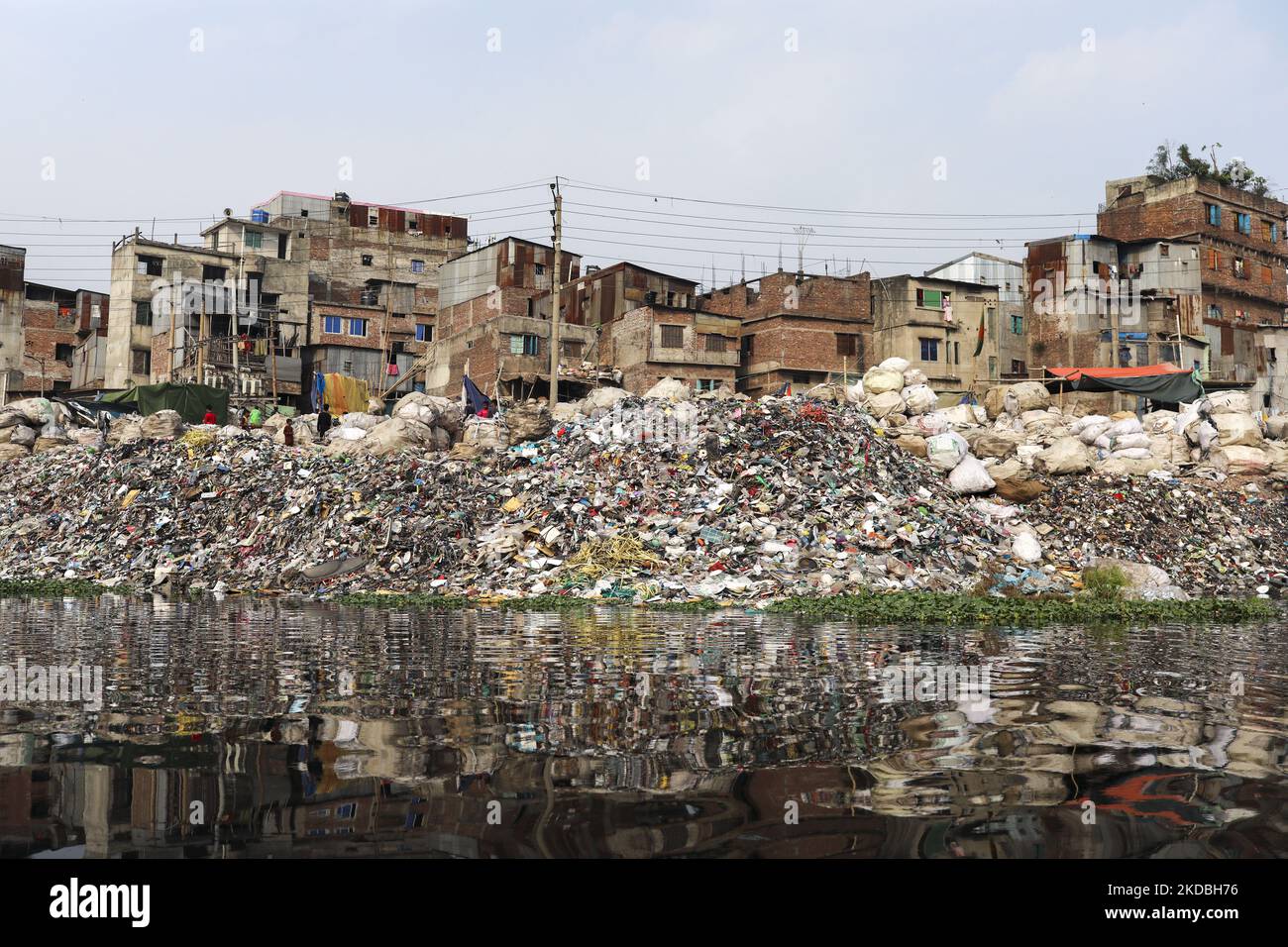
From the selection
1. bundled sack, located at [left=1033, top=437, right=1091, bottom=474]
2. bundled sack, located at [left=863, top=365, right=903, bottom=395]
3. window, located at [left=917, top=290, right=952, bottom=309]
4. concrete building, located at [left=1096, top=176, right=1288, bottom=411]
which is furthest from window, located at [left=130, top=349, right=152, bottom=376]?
concrete building, located at [left=1096, top=176, right=1288, bottom=411]

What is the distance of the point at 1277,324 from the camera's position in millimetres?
52344

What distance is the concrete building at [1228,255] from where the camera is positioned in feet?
Result: 163

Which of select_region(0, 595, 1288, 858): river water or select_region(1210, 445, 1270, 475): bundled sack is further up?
select_region(1210, 445, 1270, 475): bundled sack

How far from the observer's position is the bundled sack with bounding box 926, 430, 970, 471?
70.1 ft

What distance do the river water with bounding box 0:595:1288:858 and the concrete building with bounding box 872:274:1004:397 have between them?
4026 cm

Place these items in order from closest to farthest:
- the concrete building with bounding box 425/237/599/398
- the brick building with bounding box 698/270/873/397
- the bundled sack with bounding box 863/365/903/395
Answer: the bundled sack with bounding box 863/365/903/395
the concrete building with bounding box 425/237/599/398
the brick building with bounding box 698/270/873/397

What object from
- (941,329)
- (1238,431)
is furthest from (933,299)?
(1238,431)

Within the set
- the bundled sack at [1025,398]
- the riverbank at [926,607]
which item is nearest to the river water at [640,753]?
the riverbank at [926,607]

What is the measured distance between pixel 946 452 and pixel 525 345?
938 inches

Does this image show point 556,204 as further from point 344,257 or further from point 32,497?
point 344,257

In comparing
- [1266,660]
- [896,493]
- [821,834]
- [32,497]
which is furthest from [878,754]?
[32,497]

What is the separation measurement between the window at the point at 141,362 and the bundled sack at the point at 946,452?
38.8 metres

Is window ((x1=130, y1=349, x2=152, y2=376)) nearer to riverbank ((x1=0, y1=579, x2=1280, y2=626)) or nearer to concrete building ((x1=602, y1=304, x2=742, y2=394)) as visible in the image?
concrete building ((x1=602, y1=304, x2=742, y2=394))
